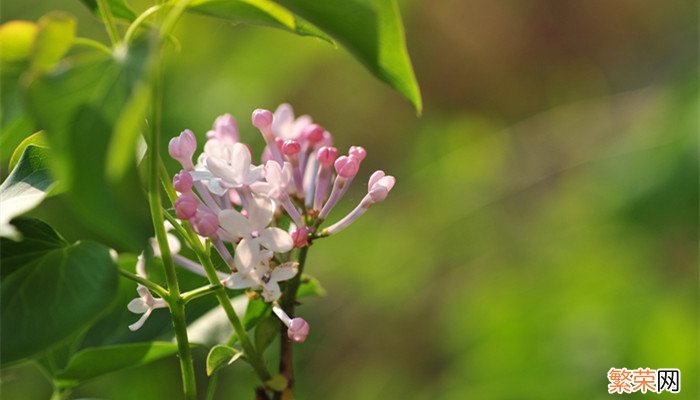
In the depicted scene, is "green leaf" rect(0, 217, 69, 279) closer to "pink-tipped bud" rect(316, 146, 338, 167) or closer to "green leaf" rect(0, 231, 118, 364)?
"green leaf" rect(0, 231, 118, 364)

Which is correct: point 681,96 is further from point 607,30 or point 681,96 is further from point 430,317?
point 607,30

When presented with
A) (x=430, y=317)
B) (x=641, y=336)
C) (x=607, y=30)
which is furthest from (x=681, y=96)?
(x=607, y=30)

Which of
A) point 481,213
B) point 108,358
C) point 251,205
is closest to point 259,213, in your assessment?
point 251,205

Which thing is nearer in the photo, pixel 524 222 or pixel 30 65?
pixel 30 65

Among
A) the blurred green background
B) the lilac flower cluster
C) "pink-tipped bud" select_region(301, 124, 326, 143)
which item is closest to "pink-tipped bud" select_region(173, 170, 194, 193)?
the lilac flower cluster

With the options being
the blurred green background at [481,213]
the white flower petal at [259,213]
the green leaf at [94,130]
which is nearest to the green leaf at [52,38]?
the green leaf at [94,130]

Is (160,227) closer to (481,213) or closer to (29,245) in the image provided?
(29,245)
